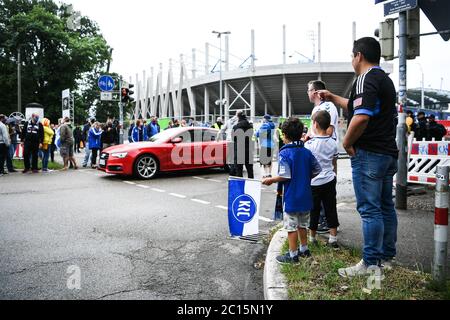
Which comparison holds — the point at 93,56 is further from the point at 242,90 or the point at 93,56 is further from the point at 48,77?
the point at 242,90

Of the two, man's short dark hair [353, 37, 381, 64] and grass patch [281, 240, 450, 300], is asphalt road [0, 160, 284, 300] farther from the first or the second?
man's short dark hair [353, 37, 381, 64]

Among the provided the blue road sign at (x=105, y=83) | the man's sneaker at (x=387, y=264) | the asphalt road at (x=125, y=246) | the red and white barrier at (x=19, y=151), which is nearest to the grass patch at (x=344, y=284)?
the man's sneaker at (x=387, y=264)

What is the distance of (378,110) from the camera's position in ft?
11.7

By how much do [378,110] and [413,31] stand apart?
4291mm

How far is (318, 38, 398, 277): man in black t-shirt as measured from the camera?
3.48 m

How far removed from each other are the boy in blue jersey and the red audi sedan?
7636 mm

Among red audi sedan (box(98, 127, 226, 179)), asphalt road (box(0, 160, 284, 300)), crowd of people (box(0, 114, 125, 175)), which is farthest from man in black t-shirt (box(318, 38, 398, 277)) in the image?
A: crowd of people (box(0, 114, 125, 175))

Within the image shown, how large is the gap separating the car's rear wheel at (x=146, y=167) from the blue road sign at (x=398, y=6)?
7074mm

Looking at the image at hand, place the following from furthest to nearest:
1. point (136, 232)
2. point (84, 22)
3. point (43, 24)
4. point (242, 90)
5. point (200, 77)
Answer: point (200, 77) → point (242, 90) → point (84, 22) → point (43, 24) → point (136, 232)

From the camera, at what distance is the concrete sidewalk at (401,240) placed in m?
3.60

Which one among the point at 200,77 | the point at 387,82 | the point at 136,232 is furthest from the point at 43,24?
the point at 387,82

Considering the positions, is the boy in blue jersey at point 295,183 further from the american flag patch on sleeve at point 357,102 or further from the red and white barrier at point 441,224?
the red and white barrier at point 441,224

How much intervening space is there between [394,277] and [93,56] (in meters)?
37.8

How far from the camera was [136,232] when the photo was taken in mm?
5699
